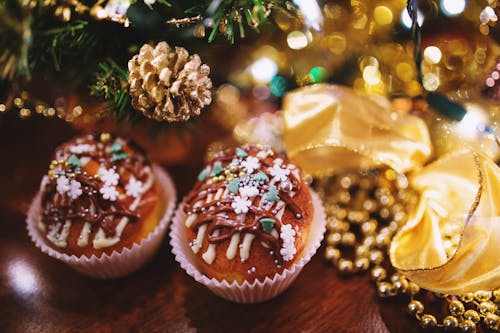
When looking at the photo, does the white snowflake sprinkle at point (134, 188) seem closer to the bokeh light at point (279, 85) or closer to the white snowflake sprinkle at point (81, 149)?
the white snowflake sprinkle at point (81, 149)

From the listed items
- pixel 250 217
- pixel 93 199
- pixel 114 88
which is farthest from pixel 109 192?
pixel 250 217

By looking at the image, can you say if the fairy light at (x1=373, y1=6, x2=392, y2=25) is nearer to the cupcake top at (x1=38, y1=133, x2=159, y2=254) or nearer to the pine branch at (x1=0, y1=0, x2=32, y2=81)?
the cupcake top at (x1=38, y1=133, x2=159, y2=254)

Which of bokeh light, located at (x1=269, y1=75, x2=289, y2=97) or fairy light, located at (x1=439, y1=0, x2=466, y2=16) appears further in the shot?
bokeh light, located at (x1=269, y1=75, x2=289, y2=97)

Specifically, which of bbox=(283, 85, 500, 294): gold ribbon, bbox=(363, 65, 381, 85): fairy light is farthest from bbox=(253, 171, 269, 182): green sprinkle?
bbox=(363, 65, 381, 85): fairy light

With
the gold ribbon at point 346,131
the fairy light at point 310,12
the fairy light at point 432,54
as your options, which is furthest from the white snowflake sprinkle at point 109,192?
Result: the fairy light at point 432,54

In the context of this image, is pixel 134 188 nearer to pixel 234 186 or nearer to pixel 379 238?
pixel 234 186
